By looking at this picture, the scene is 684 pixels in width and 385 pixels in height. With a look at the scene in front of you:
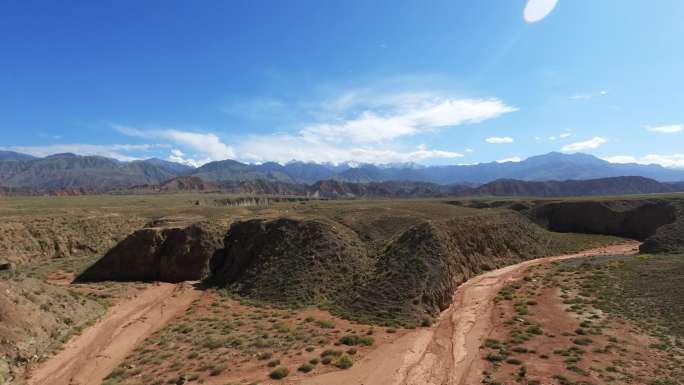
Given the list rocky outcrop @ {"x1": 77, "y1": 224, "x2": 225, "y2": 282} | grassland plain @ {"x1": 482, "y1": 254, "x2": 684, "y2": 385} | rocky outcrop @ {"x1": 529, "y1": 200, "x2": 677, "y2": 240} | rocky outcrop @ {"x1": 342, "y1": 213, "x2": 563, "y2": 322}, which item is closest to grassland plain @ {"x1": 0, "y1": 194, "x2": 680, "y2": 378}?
rocky outcrop @ {"x1": 342, "y1": 213, "x2": 563, "y2": 322}

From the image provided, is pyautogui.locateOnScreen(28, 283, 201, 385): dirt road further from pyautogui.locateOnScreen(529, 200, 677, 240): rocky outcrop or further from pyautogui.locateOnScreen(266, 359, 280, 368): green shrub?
pyautogui.locateOnScreen(529, 200, 677, 240): rocky outcrop

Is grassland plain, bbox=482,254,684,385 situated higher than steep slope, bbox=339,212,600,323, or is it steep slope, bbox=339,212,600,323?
steep slope, bbox=339,212,600,323

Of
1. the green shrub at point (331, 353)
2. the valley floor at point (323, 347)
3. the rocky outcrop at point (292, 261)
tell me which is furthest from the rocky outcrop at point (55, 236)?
the green shrub at point (331, 353)

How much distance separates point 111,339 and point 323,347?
53.1 ft

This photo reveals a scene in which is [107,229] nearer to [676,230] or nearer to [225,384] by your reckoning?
[225,384]

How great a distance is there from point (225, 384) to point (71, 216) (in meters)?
59.9

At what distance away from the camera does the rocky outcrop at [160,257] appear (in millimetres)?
45781

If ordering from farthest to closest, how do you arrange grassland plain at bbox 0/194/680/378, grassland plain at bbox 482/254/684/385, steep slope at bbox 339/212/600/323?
steep slope at bbox 339/212/600/323
grassland plain at bbox 0/194/680/378
grassland plain at bbox 482/254/684/385

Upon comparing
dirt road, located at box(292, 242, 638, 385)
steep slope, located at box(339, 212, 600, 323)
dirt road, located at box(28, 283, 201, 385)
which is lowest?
dirt road, located at box(292, 242, 638, 385)

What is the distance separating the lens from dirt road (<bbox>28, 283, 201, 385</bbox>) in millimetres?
22484

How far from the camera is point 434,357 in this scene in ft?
78.9

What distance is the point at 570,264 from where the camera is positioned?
157 feet

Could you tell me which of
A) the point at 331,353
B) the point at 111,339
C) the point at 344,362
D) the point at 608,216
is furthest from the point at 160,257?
the point at 608,216

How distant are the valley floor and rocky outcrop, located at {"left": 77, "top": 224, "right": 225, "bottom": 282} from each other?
9727mm
